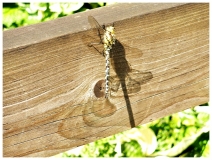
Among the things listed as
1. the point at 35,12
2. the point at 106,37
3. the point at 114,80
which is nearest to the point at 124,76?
the point at 114,80

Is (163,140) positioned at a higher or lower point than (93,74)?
lower

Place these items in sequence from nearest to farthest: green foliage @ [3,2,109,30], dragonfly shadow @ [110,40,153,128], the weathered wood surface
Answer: the weathered wood surface < dragonfly shadow @ [110,40,153,128] < green foliage @ [3,2,109,30]

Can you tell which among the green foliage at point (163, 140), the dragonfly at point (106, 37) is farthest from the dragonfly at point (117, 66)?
the green foliage at point (163, 140)

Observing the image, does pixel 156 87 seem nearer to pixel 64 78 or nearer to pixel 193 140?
pixel 64 78

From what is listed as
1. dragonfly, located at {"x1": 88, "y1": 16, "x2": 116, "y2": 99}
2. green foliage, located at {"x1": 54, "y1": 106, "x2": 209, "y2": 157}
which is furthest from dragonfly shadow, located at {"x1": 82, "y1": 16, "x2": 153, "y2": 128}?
green foliage, located at {"x1": 54, "y1": 106, "x2": 209, "y2": 157}

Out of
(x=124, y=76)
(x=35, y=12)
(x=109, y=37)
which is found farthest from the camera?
(x=35, y=12)

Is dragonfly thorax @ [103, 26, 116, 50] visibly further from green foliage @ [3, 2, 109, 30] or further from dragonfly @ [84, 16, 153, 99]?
green foliage @ [3, 2, 109, 30]

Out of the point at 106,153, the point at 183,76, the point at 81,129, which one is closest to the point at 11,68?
the point at 81,129

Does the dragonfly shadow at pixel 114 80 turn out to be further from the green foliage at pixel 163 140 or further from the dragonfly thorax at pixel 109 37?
the green foliage at pixel 163 140

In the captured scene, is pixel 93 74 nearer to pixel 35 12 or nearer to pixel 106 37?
pixel 106 37
